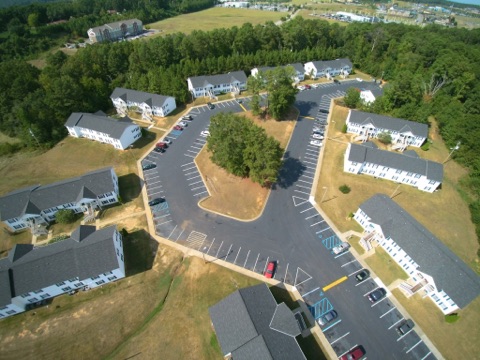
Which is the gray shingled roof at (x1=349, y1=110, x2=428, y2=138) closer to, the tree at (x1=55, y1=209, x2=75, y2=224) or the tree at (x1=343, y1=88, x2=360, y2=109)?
the tree at (x1=343, y1=88, x2=360, y2=109)

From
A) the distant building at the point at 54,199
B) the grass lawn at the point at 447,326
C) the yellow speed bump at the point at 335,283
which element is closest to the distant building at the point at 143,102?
the distant building at the point at 54,199

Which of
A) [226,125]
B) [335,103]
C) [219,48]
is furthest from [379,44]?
[226,125]

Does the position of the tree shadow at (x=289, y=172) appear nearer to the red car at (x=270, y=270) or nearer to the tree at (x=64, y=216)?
the red car at (x=270, y=270)

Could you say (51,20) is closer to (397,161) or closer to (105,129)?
(105,129)

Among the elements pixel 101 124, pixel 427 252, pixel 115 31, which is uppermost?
pixel 115 31

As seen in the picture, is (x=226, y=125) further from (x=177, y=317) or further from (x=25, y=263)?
(x=25, y=263)

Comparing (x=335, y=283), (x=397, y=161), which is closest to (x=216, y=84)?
(x=397, y=161)
